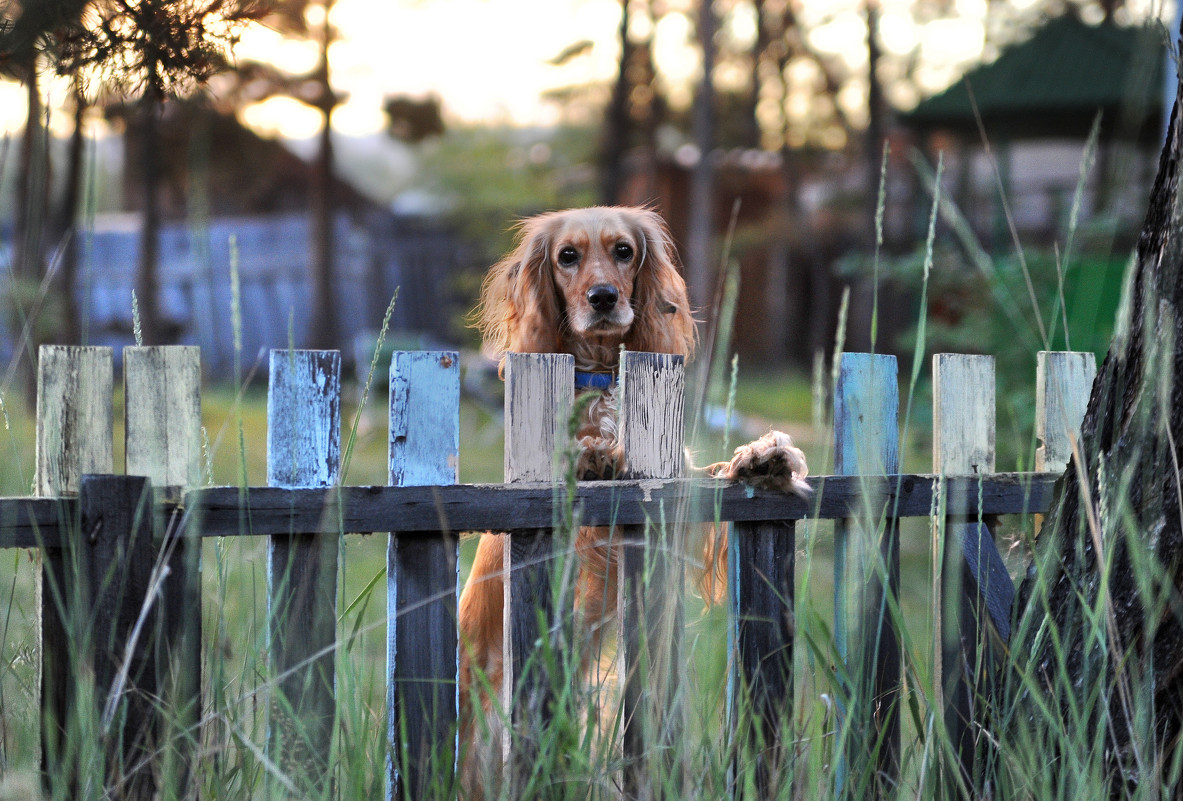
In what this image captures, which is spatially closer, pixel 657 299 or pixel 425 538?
pixel 425 538

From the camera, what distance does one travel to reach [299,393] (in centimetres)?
170

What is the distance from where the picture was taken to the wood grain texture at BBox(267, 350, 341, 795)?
1.69 metres

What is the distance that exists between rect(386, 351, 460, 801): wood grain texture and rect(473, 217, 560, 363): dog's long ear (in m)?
0.96

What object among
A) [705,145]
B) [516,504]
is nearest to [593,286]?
[516,504]

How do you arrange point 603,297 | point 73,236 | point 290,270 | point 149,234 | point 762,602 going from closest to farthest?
1. point 762,602
2. point 603,297
3. point 73,236
4. point 149,234
5. point 290,270

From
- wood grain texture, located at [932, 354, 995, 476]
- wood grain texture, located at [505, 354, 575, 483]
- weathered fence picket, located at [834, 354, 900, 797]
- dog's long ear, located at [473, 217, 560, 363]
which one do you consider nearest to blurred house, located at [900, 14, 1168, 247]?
dog's long ear, located at [473, 217, 560, 363]

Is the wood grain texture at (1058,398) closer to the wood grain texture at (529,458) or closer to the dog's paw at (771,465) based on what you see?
the dog's paw at (771,465)

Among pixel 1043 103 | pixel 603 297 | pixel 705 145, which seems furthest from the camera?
pixel 705 145

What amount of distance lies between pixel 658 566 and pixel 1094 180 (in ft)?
51.4

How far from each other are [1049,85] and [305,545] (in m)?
13.6

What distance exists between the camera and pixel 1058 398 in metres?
2.28

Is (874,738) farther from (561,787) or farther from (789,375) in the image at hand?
(789,375)

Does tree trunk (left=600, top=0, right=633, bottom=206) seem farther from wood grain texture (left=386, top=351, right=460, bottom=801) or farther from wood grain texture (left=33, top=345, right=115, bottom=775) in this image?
wood grain texture (left=33, top=345, right=115, bottom=775)

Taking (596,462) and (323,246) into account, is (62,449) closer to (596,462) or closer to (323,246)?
(596,462)
